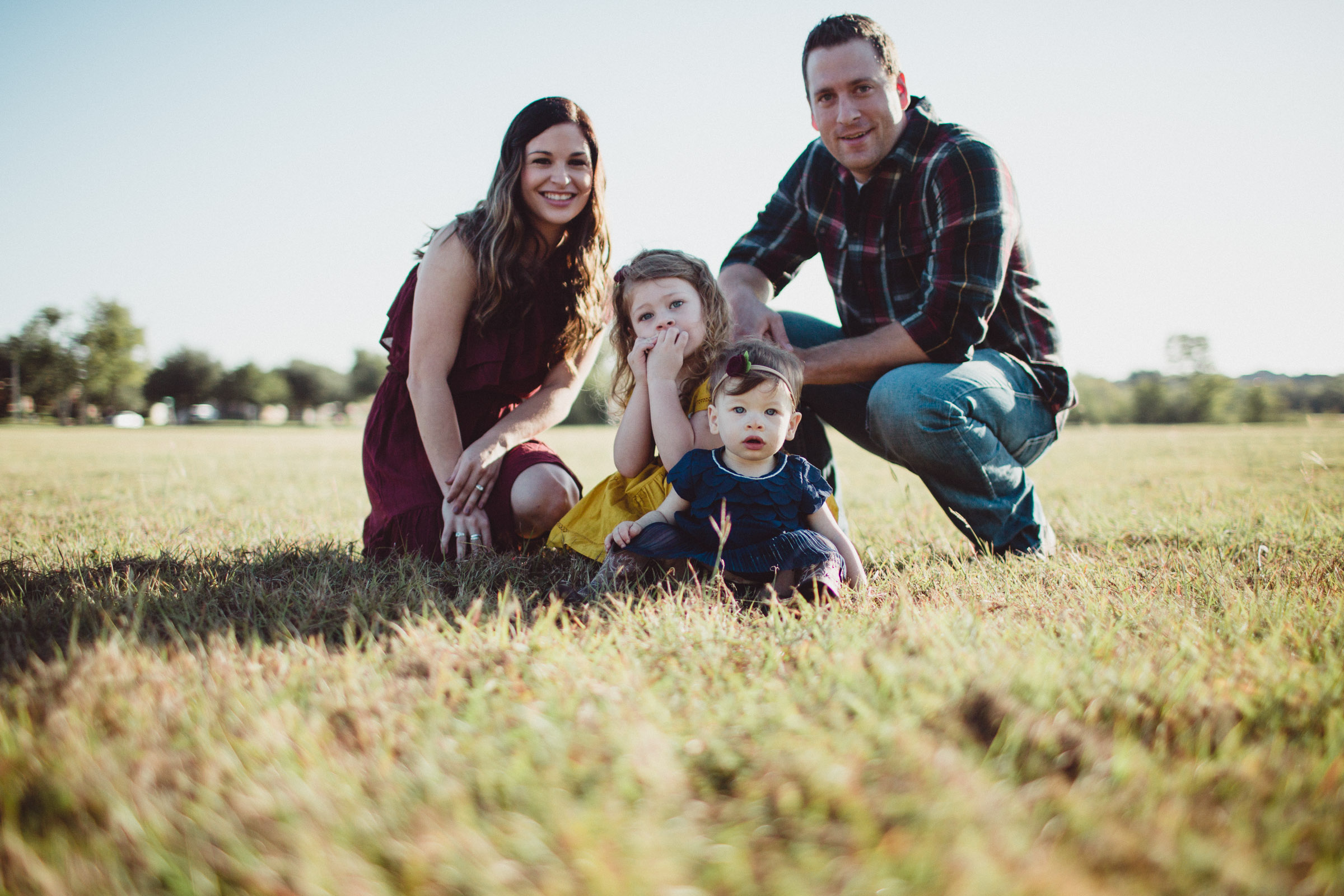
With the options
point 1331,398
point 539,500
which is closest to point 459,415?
point 539,500

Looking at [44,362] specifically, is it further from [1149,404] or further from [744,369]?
[1149,404]

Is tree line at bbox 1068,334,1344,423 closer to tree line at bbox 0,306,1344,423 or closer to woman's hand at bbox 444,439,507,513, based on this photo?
tree line at bbox 0,306,1344,423

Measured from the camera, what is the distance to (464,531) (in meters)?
3.19

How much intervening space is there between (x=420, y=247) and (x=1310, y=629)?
3.74 m

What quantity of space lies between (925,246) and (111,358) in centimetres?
8016

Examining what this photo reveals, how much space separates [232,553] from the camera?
325 cm

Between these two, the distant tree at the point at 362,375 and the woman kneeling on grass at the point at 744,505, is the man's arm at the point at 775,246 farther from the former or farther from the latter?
the distant tree at the point at 362,375

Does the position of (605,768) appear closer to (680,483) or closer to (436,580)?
(680,483)

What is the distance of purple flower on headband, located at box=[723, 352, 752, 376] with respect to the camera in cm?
255

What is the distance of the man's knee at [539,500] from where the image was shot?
10.9 ft

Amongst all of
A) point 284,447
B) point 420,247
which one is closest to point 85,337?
point 284,447

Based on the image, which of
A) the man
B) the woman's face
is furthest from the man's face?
the woman's face

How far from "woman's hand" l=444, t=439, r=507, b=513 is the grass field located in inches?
28.0

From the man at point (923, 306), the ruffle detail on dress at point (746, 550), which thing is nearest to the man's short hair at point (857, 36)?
the man at point (923, 306)
